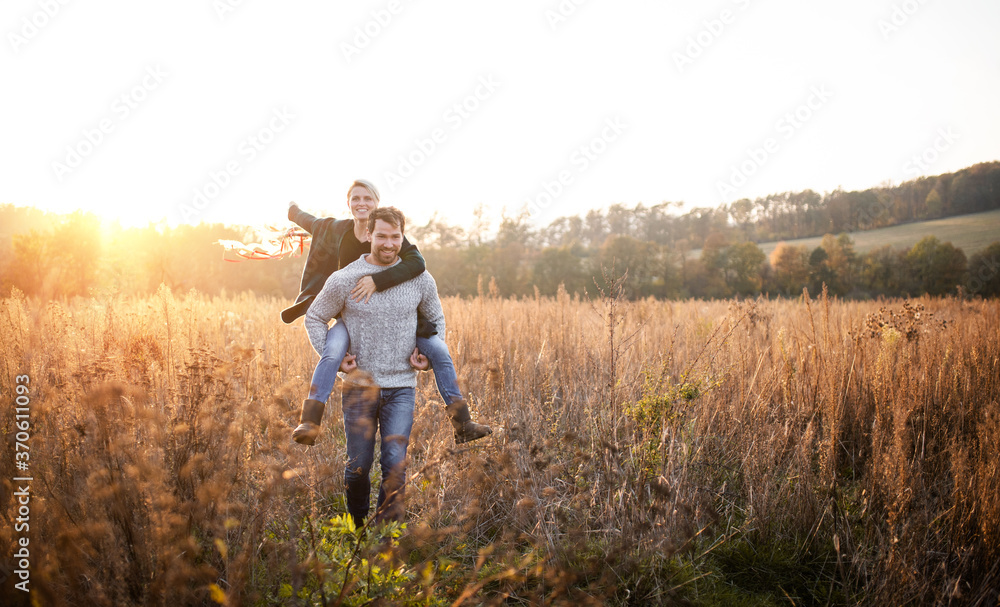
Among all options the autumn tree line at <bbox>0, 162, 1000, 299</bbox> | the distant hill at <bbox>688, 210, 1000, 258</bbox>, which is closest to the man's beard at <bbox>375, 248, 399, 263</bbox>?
the autumn tree line at <bbox>0, 162, 1000, 299</bbox>

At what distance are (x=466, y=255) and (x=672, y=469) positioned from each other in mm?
32197

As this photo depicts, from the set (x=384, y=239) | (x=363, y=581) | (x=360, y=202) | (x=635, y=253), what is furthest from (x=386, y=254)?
(x=635, y=253)

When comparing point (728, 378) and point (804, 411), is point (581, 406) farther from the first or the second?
point (804, 411)

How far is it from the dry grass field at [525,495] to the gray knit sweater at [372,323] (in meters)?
0.32

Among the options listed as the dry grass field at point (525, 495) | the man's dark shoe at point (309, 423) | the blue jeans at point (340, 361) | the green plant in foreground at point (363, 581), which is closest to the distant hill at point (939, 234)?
the dry grass field at point (525, 495)

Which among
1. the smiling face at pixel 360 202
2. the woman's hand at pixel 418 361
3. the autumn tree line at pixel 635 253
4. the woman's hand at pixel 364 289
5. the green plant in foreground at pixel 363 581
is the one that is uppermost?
the autumn tree line at pixel 635 253

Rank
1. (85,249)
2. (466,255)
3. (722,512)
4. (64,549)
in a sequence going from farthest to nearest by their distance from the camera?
1. (466,255)
2. (85,249)
3. (722,512)
4. (64,549)

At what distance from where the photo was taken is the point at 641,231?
51156 mm

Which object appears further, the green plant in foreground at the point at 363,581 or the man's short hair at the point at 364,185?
the man's short hair at the point at 364,185

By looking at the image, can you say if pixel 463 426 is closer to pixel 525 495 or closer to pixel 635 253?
pixel 525 495

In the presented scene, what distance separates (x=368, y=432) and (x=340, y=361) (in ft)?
1.28

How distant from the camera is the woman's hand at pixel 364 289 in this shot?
2365mm

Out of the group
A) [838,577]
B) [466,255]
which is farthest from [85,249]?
[838,577]

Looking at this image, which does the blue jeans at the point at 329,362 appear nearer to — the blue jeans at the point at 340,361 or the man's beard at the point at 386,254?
the blue jeans at the point at 340,361
